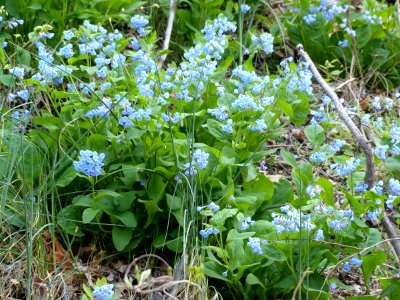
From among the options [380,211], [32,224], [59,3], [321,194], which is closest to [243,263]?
[321,194]

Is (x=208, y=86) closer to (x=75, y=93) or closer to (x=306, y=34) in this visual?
(x=75, y=93)

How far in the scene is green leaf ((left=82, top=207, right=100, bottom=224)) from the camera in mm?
2623

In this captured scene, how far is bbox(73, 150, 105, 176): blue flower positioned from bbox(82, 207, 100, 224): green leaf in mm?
212

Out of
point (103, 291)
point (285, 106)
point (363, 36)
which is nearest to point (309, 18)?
point (363, 36)

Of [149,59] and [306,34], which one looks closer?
[149,59]

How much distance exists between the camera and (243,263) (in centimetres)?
257

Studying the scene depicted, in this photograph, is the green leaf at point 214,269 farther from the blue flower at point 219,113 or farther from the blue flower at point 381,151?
the blue flower at point 381,151

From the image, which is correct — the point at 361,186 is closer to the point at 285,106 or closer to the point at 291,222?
the point at 291,222

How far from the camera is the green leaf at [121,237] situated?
2.72 metres

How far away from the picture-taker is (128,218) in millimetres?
2740

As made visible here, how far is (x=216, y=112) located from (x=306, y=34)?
5.20ft

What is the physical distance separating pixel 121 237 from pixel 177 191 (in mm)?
273

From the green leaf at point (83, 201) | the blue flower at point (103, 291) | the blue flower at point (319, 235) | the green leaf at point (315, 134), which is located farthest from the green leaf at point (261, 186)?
the blue flower at point (103, 291)

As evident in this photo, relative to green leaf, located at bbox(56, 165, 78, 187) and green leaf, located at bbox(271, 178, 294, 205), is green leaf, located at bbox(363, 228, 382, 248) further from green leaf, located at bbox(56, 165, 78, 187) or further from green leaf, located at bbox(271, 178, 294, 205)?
green leaf, located at bbox(56, 165, 78, 187)
